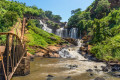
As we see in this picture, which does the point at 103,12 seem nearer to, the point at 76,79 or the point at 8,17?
the point at 8,17

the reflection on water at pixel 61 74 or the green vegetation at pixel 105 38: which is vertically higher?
the green vegetation at pixel 105 38

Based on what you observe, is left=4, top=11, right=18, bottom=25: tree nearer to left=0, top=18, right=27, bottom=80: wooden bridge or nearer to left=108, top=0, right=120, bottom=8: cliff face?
left=0, top=18, right=27, bottom=80: wooden bridge

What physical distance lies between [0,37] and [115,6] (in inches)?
1834

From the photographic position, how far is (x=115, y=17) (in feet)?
109

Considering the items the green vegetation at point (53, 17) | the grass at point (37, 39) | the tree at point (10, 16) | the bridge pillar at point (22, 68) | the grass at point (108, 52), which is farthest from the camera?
the green vegetation at point (53, 17)

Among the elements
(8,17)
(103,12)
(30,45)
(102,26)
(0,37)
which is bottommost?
(30,45)

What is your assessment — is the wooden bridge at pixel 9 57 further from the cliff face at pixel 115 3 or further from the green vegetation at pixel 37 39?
the cliff face at pixel 115 3

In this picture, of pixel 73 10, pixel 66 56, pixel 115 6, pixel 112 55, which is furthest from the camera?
pixel 73 10

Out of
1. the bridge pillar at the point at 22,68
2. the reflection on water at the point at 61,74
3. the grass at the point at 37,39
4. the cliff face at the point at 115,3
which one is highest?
the cliff face at the point at 115,3

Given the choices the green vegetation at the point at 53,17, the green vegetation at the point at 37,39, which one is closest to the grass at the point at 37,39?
the green vegetation at the point at 37,39

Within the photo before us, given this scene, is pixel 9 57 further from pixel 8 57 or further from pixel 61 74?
pixel 61 74

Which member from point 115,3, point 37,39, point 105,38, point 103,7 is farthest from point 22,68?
point 115,3

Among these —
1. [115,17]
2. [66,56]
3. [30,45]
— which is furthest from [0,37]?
[115,17]

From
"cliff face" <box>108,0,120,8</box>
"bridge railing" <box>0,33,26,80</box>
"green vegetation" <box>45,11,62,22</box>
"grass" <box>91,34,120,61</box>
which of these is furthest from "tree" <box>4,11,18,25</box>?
"green vegetation" <box>45,11,62,22</box>
